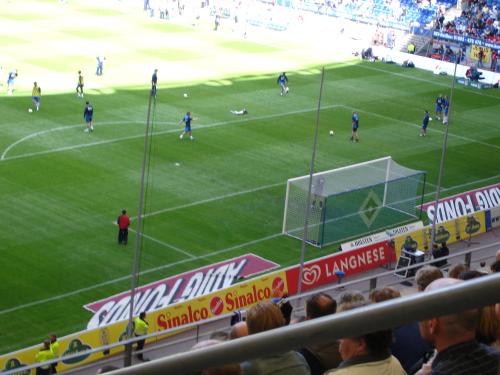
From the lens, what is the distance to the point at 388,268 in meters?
26.0

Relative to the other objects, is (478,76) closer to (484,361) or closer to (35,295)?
(35,295)

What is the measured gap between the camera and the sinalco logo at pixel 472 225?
28.8m

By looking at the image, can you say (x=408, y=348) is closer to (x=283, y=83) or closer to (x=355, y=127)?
(x=355, y=127)

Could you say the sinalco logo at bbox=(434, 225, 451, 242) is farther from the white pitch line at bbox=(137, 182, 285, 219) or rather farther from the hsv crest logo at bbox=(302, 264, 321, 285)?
the white pitch line at bbox=(137, 182, 285, 219)

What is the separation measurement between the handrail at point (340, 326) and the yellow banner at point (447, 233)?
23.2 m

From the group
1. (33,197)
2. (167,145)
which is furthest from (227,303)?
(167,145)

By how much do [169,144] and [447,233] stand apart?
12172 millimetres

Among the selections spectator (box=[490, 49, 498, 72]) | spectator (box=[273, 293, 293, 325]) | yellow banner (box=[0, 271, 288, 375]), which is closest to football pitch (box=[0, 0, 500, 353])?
yellow banner (box=[0, 271, 288, 375])

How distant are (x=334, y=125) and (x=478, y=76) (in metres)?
15.3

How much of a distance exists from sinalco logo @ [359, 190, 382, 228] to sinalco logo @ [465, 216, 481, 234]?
2.72m

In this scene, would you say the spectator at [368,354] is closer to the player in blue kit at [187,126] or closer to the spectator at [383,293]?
the spectator at [383,293]

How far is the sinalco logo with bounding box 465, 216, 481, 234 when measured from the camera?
28.8 metres

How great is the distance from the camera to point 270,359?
395cm

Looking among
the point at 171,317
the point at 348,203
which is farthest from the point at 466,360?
the point at 348,203
